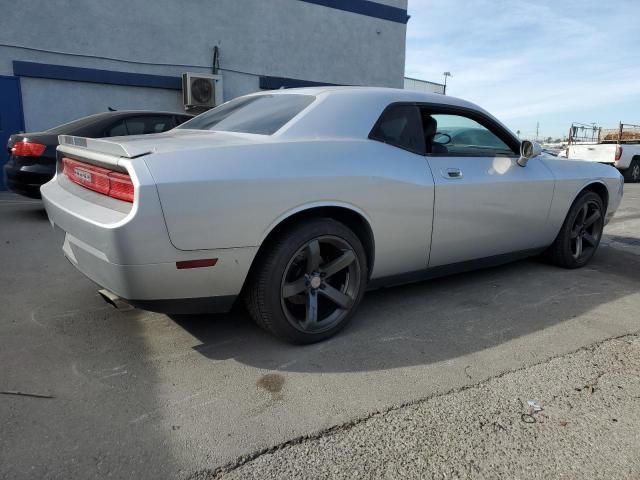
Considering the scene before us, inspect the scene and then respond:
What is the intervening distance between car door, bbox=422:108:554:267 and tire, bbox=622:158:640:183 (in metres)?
14.0

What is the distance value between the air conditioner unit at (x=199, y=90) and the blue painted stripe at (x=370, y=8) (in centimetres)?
352

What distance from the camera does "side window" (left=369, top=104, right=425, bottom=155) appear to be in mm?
3131

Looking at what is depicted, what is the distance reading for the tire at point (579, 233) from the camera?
4.43 m

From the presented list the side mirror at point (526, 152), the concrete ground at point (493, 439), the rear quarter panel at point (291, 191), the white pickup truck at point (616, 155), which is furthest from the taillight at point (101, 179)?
the white pickup truck at point (616, 155)

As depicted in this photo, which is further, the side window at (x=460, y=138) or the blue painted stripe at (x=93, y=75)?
the blue painted stripe at (x=93, y=75)

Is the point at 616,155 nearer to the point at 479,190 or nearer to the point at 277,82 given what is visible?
the point at 277,82

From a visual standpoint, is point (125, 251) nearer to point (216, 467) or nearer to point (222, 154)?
point (222, 154)

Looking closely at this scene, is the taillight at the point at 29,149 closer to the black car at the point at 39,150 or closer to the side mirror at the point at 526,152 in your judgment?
the black car at the point at 39,150

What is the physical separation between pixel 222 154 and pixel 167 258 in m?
0.57

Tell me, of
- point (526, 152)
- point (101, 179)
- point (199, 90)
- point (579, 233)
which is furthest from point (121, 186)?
point (199, 90)

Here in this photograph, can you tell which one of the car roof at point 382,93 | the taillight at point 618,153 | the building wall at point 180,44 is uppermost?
the building wall at point 180,44

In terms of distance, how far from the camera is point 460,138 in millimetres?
3703

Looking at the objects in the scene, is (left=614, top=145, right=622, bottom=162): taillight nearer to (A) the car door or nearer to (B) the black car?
(A) the car door

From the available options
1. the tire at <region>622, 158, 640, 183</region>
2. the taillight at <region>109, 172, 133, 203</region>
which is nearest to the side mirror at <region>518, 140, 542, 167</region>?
the taillight at <region>109, 172, 133, 203</region>
